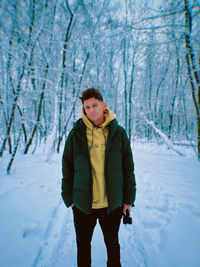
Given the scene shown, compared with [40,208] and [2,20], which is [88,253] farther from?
[2,20]

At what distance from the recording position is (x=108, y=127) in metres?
1.38

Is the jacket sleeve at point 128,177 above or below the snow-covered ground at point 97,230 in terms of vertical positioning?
above

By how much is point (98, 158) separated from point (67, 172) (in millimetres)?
421

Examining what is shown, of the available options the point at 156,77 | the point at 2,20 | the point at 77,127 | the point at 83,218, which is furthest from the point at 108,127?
the point at 156,77

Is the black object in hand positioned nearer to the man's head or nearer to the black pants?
the black pants

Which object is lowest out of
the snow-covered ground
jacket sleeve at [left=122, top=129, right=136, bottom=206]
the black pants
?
the snow-covered ground

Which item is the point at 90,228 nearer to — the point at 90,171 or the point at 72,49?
the point at 90,171

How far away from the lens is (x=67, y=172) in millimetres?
1366

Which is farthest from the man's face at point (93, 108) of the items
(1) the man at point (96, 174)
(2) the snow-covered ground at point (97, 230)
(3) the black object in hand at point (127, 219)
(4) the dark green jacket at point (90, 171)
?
(2) the snow-covered ground at point (97, 230)

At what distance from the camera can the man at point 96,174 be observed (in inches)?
49.2

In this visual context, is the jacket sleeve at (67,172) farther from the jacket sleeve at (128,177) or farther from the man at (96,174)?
the jacket sleeve at (128,177)

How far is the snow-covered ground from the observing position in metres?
1.71

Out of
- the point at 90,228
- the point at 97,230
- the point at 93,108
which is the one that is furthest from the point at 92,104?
the point at 97,230

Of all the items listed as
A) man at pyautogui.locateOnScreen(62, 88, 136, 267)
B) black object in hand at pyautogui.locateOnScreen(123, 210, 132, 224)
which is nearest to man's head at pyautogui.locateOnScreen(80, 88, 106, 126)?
man at pyautogui.locateOnScreen(62, 88, 136, 267)
